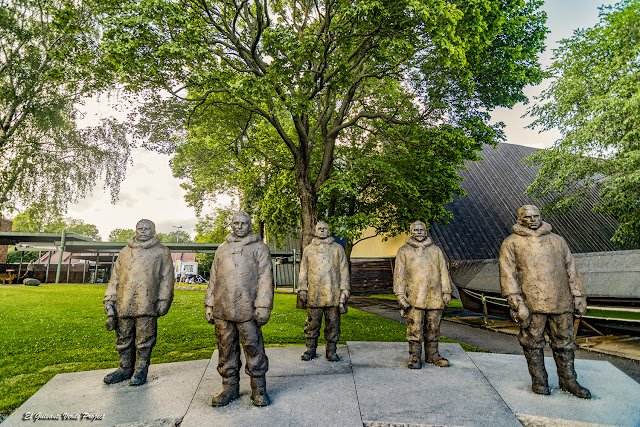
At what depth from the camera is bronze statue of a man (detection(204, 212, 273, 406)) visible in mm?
4156

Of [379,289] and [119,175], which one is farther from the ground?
[119,175]

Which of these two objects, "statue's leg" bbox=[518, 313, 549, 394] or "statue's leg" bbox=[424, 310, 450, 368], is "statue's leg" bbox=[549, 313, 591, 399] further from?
"statue's leg" bbox=[424, 310, 450, 368]

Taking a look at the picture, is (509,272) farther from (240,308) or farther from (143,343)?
(143,343)

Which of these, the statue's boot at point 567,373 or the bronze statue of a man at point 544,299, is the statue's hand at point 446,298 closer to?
the bronze statue of a man at point 544,299

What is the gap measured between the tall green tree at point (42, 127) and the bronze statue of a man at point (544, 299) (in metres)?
17.3

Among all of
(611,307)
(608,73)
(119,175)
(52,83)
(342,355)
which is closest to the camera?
(342,355)

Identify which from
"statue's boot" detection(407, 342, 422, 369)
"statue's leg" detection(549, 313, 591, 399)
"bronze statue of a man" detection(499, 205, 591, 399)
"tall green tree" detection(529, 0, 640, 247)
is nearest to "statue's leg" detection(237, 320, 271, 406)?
"statue's boot" detection(407, 342, 422, 369)

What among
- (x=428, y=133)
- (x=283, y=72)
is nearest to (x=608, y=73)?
(x=428, y=133)

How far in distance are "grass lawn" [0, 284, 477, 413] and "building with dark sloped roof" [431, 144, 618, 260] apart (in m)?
12.4

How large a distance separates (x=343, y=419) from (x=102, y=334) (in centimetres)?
725

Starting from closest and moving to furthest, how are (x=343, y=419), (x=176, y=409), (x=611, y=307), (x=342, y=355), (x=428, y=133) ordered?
(x=343, y=419), (x=176, y=409), (x=342, y=355), (x=611, y=307), (x=428, y=133)

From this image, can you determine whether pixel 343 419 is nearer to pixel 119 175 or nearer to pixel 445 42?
pixel 445 42

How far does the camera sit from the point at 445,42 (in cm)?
832

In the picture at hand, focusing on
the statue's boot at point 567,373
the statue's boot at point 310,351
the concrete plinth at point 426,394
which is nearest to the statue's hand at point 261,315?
the concrete plinth at point 426,394
